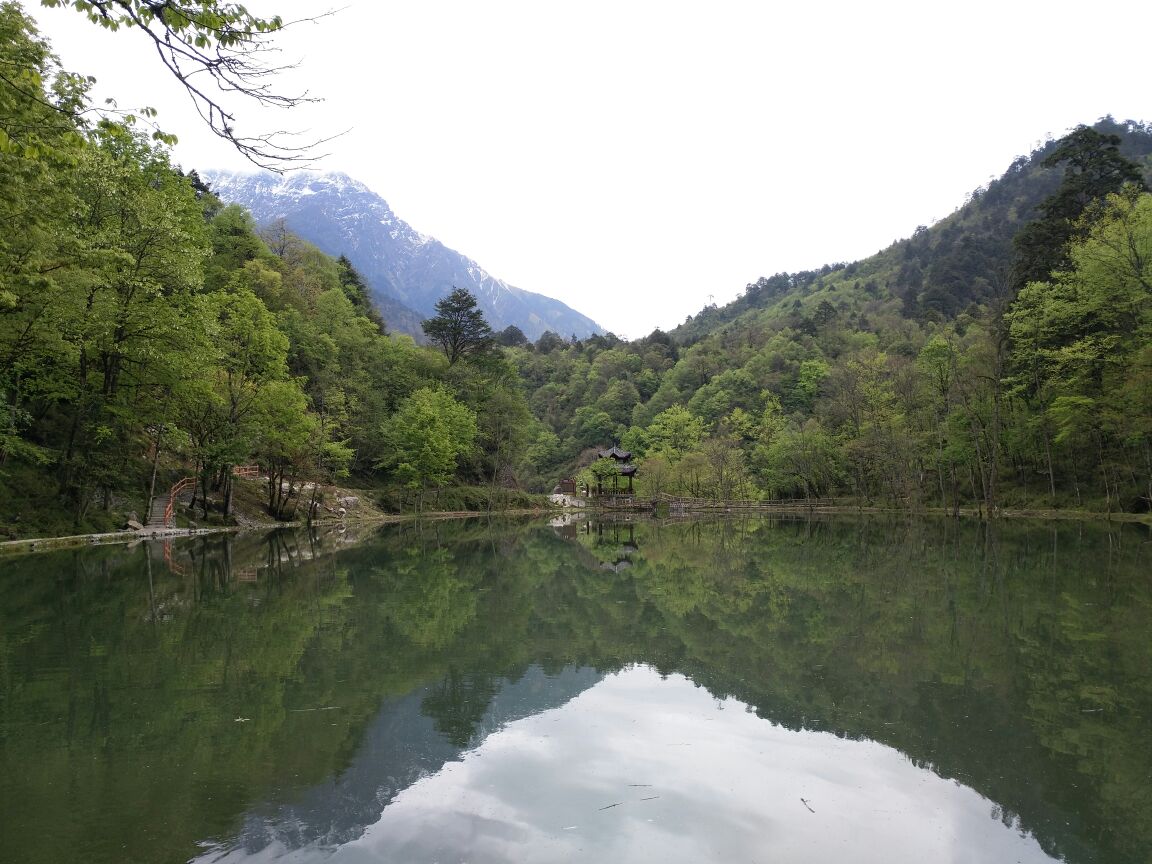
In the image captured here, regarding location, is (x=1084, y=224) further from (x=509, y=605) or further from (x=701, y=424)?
(x=701, y=424)

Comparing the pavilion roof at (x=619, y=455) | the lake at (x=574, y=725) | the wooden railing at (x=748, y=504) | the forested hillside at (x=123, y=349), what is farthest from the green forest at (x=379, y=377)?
the lake at (x=574, y=725)

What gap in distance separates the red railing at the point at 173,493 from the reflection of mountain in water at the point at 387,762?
22.3 m

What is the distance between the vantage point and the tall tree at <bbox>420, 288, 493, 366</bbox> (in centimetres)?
5412

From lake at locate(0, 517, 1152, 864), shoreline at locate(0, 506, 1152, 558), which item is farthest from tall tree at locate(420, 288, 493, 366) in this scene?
lake at locate(0, 517, 1152, 864)

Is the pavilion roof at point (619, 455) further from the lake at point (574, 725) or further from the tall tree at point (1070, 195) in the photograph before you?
the lake at point (574, 725)

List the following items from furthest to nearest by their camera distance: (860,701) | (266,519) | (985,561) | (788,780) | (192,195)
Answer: (266,519), (192,195), (985,561), (860,701), (788,780)

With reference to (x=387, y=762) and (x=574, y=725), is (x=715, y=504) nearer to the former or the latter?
(x=574, y=725)

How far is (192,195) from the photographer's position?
25.3 m

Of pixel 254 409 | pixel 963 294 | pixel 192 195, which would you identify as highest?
pixel 963 294

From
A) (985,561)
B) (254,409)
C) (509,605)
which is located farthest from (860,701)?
(254,409)

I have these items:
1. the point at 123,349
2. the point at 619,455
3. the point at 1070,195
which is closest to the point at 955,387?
the point at 1070,195

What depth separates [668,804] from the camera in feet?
13.7

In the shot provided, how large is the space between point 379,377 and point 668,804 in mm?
46327

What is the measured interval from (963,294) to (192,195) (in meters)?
92.7
